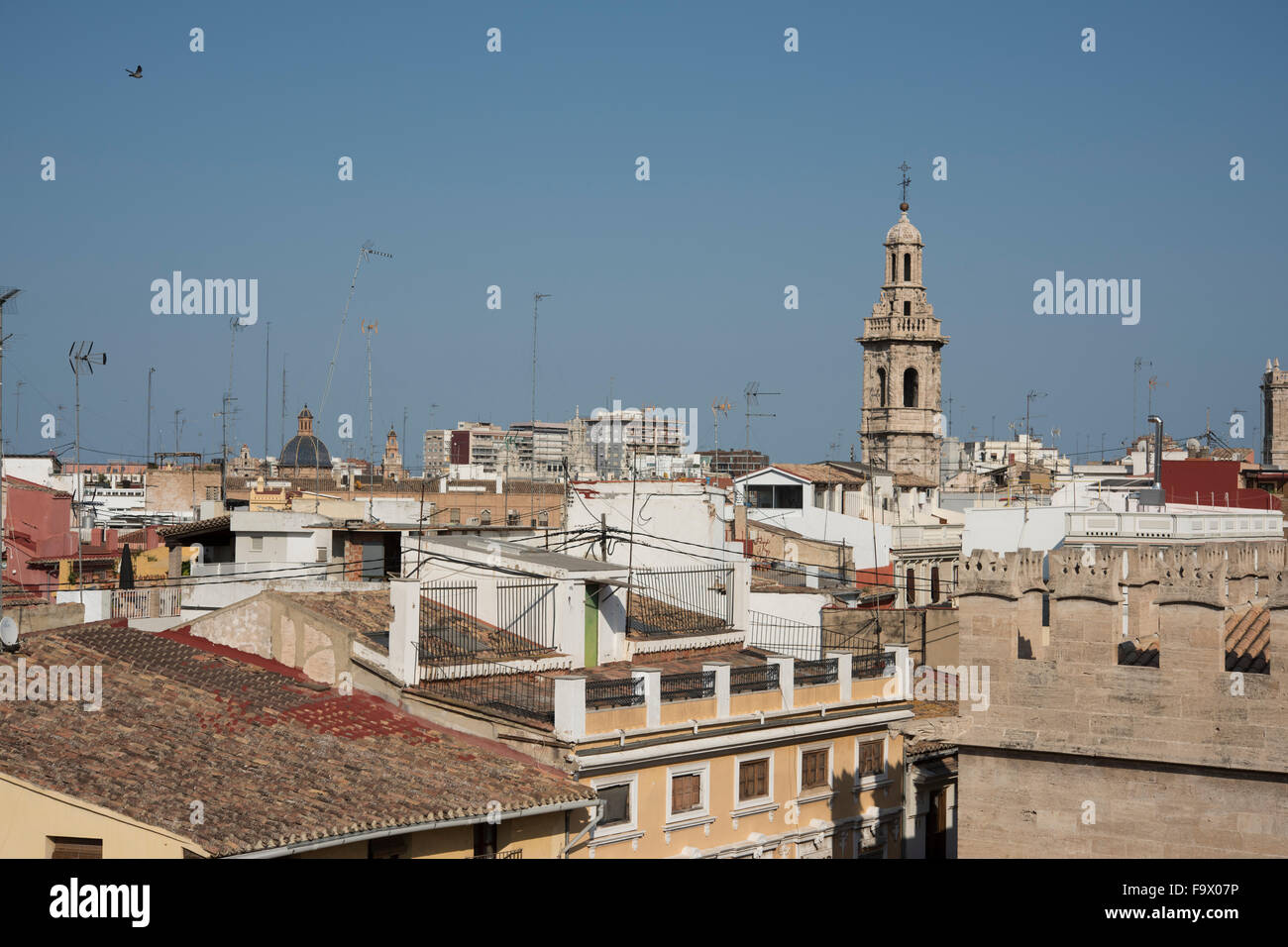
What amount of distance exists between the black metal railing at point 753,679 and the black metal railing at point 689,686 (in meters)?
0.62

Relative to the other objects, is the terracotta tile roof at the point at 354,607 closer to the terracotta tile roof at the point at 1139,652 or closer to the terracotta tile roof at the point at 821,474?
the terracotta tile roof at the point at 1139,652

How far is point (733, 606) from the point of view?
1027 inches

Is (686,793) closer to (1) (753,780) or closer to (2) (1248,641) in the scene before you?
(1) (753,780)

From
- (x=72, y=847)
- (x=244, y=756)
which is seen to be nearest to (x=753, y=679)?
(x=244, y=756)

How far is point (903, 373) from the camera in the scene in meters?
79.9

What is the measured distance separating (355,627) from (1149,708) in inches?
446

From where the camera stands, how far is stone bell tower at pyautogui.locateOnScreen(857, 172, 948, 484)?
78812 mm

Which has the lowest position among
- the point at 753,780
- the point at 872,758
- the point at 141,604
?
the point at 872,758

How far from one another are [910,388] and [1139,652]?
217 ft

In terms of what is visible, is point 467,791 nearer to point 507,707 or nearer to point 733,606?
point 507,707

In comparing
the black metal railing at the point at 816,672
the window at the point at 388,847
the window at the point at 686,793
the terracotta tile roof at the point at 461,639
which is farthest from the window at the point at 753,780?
the window at the point at 388,847

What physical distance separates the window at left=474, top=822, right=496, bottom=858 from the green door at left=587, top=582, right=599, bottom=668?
607cm

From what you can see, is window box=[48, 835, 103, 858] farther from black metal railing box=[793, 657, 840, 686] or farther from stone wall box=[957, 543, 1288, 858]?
black metal railing box=[793, 657, 840, 686]
